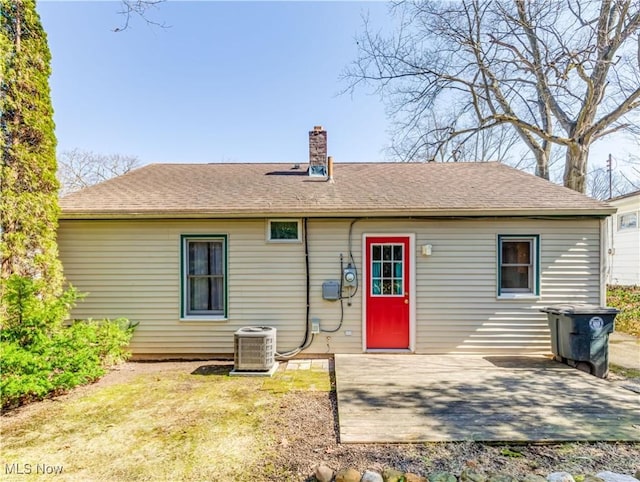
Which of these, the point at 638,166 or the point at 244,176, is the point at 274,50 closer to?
the point at 244,176

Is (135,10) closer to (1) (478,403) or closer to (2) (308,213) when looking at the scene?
(2) (308,213)

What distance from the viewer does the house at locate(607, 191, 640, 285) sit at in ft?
41.6

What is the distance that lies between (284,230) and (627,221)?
15.8m

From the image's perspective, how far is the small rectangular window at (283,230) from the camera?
222 inches

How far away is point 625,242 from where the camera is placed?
1331 centimetres

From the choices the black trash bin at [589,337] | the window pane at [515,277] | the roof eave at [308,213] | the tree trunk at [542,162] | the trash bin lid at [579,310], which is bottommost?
the black trash bin at [589,337]

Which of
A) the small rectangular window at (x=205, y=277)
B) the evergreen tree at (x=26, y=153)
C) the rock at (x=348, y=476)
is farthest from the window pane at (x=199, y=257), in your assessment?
the rock at (x=348, y=476)

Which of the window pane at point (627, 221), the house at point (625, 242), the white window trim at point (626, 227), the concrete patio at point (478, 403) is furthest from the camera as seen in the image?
the window pane at point (627, 221)

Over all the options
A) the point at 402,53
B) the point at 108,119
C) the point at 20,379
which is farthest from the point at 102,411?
the point at 402,53

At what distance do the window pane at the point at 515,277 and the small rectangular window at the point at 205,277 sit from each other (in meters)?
5.13

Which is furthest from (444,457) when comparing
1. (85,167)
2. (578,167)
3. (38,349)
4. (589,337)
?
(85,167)

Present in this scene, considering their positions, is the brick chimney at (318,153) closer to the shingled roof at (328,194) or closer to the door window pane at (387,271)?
the shingled roof at (328,194)

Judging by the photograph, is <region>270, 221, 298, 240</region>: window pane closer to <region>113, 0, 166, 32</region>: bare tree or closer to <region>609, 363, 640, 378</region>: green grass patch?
<region>113, 0, 166, 32</region>: bare tree

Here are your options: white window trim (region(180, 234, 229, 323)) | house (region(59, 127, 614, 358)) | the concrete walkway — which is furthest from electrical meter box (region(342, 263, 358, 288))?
the concrete walkway
